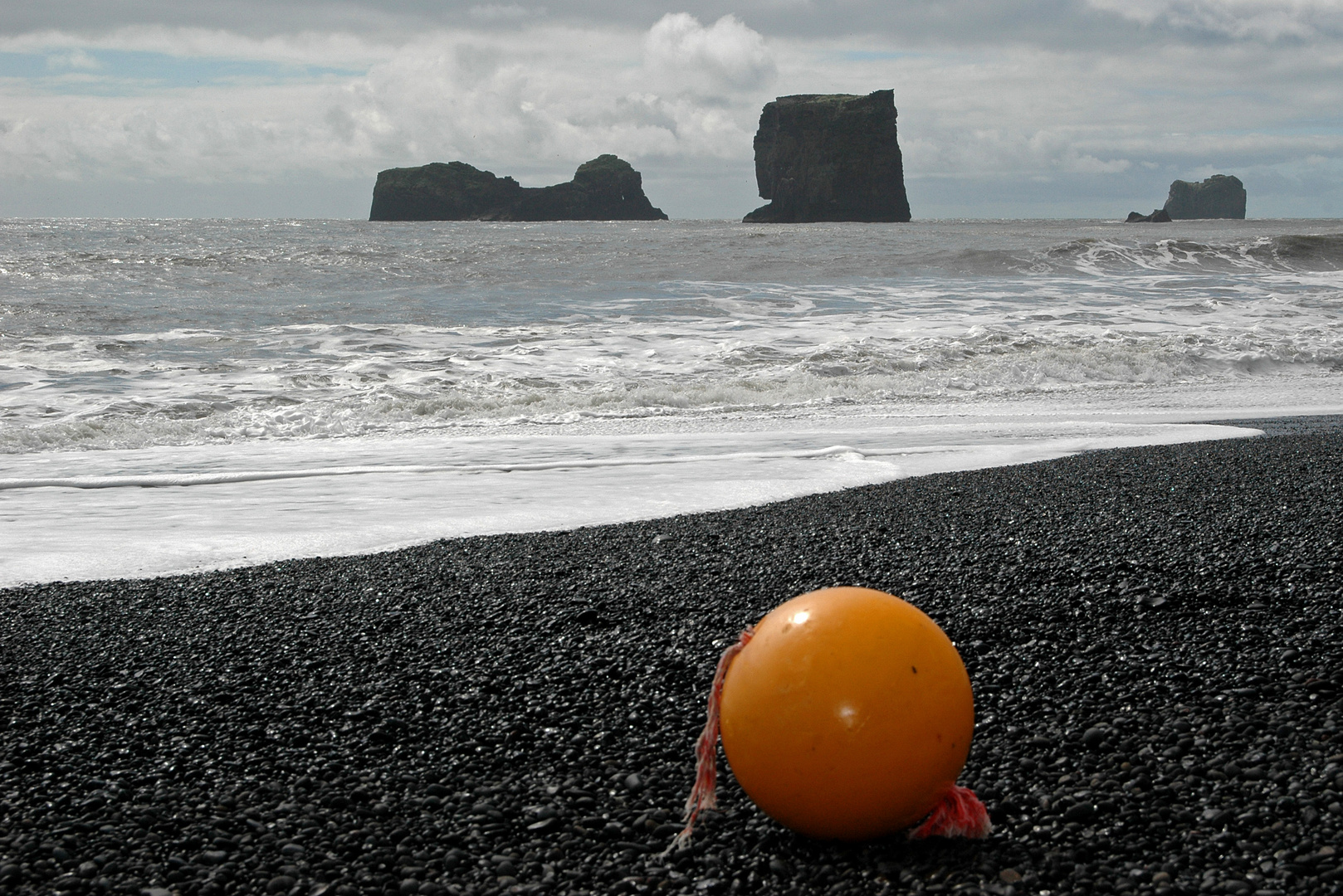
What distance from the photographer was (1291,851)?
220cm

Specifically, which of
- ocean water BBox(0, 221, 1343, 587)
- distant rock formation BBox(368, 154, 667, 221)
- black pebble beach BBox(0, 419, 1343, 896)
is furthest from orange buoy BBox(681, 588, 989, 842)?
distant rock formation BBox(368, 154, 667, 221)

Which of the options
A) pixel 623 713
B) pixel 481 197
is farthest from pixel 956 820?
pixel 481 197

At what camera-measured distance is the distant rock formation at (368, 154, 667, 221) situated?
122062mm

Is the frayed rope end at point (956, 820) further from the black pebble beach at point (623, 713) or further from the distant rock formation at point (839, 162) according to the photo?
the distant rock formation at point (839, 162)

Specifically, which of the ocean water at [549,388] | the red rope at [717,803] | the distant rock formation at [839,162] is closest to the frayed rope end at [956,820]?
the red rope at [717,803]

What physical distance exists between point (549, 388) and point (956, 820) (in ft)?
33.3

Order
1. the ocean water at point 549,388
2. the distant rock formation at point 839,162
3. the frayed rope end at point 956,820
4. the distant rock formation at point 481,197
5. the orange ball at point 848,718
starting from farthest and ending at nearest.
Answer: the distant rock formation at point 481,197, the distant rock formation at point 839,162, the ocean water at point 549,388, the frayed rope end at point 956,820, the orange ball at point 848,718

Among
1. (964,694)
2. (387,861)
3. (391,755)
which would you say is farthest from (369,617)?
(964,694)

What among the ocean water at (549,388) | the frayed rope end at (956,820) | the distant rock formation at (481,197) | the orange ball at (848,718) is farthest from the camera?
the distant rock formation at (481,197)

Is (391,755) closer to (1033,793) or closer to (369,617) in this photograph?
(369,617)

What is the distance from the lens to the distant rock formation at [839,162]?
356 feet

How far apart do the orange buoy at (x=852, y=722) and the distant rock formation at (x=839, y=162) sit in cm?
10854

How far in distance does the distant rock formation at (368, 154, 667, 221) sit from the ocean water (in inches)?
3914

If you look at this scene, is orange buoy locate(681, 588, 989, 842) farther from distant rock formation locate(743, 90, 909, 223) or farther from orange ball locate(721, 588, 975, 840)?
distant rock formation locate(743, 90, 909, 223)
